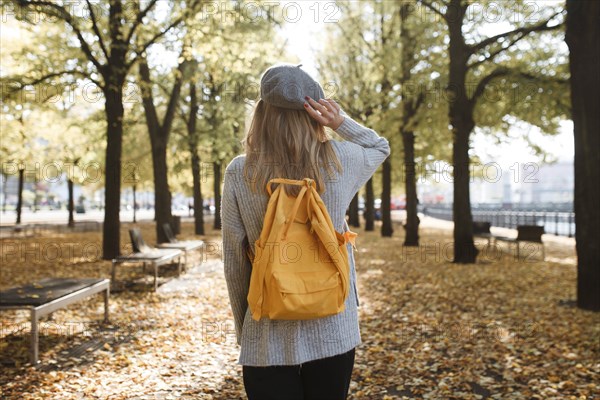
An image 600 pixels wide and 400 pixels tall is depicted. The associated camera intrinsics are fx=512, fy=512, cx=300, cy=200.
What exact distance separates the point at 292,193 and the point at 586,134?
6712 mm

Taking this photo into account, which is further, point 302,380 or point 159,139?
point 159,139

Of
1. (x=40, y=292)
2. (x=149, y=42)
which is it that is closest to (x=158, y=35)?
(x=149, y=42)

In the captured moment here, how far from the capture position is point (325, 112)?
1903 millimetres

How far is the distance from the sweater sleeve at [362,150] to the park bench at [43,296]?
4.29 meters

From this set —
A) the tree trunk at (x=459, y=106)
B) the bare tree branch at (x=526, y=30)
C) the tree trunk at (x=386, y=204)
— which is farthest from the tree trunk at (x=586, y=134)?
the tree trunk at (x=386, y=204)

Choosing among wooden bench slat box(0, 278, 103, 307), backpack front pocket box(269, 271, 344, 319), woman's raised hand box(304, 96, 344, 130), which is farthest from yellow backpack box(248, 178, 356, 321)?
wooden bench slat box(0, 278, 103, 307)

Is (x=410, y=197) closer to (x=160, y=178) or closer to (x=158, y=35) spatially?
(x=160, y=178)

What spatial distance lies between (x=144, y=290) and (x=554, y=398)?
705cm

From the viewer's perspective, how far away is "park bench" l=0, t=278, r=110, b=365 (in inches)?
199

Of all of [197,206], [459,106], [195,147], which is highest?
[195,147]

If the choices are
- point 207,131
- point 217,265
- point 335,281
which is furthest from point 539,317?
point 207,131

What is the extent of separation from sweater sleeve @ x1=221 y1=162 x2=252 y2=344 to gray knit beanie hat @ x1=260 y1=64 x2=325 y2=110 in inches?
11.4

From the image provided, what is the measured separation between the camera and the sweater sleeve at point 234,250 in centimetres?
184

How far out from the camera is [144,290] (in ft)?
30.4
